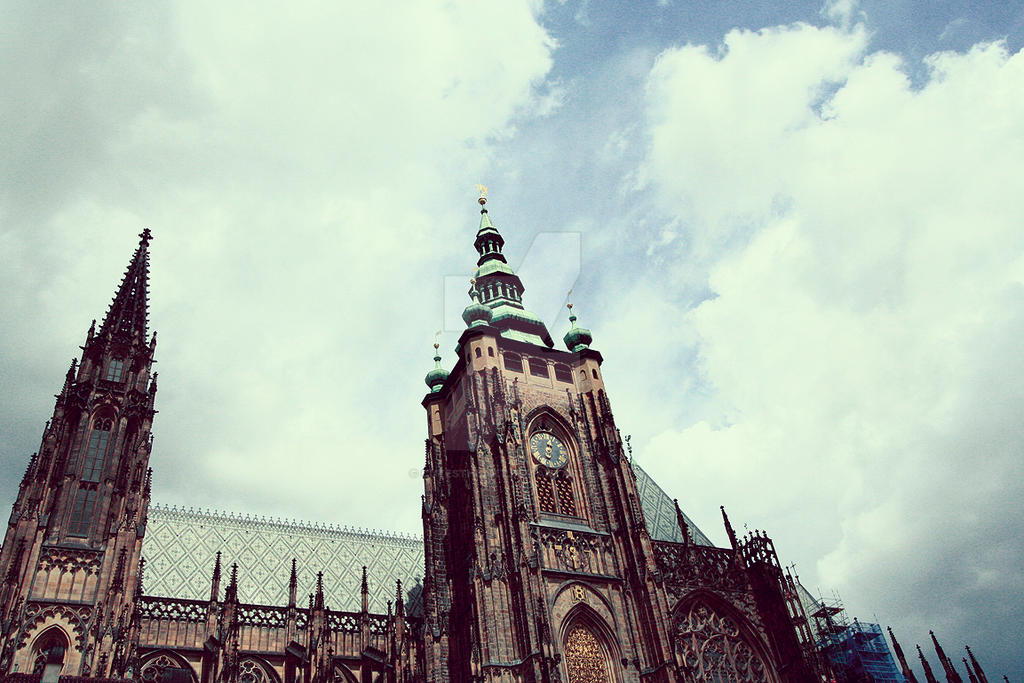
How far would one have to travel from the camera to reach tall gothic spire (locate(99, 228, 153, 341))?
134 ft

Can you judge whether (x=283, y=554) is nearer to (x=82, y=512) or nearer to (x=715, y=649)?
(x=82, y=512)

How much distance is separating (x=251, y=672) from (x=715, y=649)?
20047 mm

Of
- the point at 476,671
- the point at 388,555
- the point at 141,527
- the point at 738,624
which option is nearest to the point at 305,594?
the point at 388,555

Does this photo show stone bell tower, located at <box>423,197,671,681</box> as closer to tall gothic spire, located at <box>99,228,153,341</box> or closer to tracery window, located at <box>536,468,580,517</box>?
tracery window, located at <box>536,468,580,517</box>

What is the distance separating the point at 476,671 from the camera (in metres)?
29.5

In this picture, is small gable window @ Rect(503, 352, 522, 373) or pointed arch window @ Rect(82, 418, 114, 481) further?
small gable window @ Rect(503, 352, 522, 373)

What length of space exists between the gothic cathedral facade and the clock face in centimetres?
9

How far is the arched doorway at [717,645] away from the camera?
3394cm

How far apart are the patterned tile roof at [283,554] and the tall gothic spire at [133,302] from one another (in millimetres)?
9676

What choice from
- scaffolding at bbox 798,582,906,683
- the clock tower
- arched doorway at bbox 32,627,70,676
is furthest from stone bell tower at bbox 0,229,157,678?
scaffolding at bbox 798,582,906,683

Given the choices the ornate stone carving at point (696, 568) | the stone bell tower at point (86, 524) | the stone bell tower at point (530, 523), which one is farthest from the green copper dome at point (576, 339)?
the stone bell tower at point (86, 524)

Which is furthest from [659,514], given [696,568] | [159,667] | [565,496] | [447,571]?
[159,667]

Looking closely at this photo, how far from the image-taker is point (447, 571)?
35594mm

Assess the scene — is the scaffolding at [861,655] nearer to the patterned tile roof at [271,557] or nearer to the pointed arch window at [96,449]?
the patterned tile roof at [271,557]
